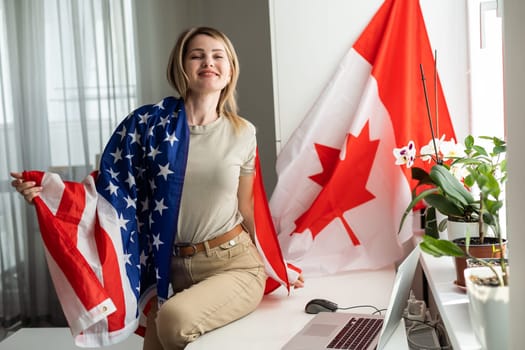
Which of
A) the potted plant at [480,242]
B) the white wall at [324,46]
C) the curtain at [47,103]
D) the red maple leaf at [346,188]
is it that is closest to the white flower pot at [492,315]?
the potted plant at [480,242]

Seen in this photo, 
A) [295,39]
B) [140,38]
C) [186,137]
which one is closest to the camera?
[186,137]

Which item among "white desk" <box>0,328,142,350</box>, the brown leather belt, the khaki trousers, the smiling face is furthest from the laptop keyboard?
"white desk" <box>0,328,142,350</box>

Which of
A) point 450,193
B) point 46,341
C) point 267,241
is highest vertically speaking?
point 450,193

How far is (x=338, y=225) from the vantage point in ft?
7.91

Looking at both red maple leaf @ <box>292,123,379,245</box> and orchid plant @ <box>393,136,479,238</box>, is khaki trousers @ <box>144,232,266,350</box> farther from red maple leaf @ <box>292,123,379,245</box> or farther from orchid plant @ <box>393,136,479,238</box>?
orchid plant @ <box>393,136,479,238</box>

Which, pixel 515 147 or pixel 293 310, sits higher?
pixel 515 147

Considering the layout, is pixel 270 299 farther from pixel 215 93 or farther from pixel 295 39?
pixel 295 39

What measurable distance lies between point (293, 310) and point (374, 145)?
729mm

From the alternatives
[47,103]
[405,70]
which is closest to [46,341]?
[47,103]

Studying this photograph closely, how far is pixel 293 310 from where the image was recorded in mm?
2004

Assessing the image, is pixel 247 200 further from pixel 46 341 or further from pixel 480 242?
pixel 46 341

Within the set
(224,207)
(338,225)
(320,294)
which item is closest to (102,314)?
(224,207)

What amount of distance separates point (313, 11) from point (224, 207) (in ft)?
2.91

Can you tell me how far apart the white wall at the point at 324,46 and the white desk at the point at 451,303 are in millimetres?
704
